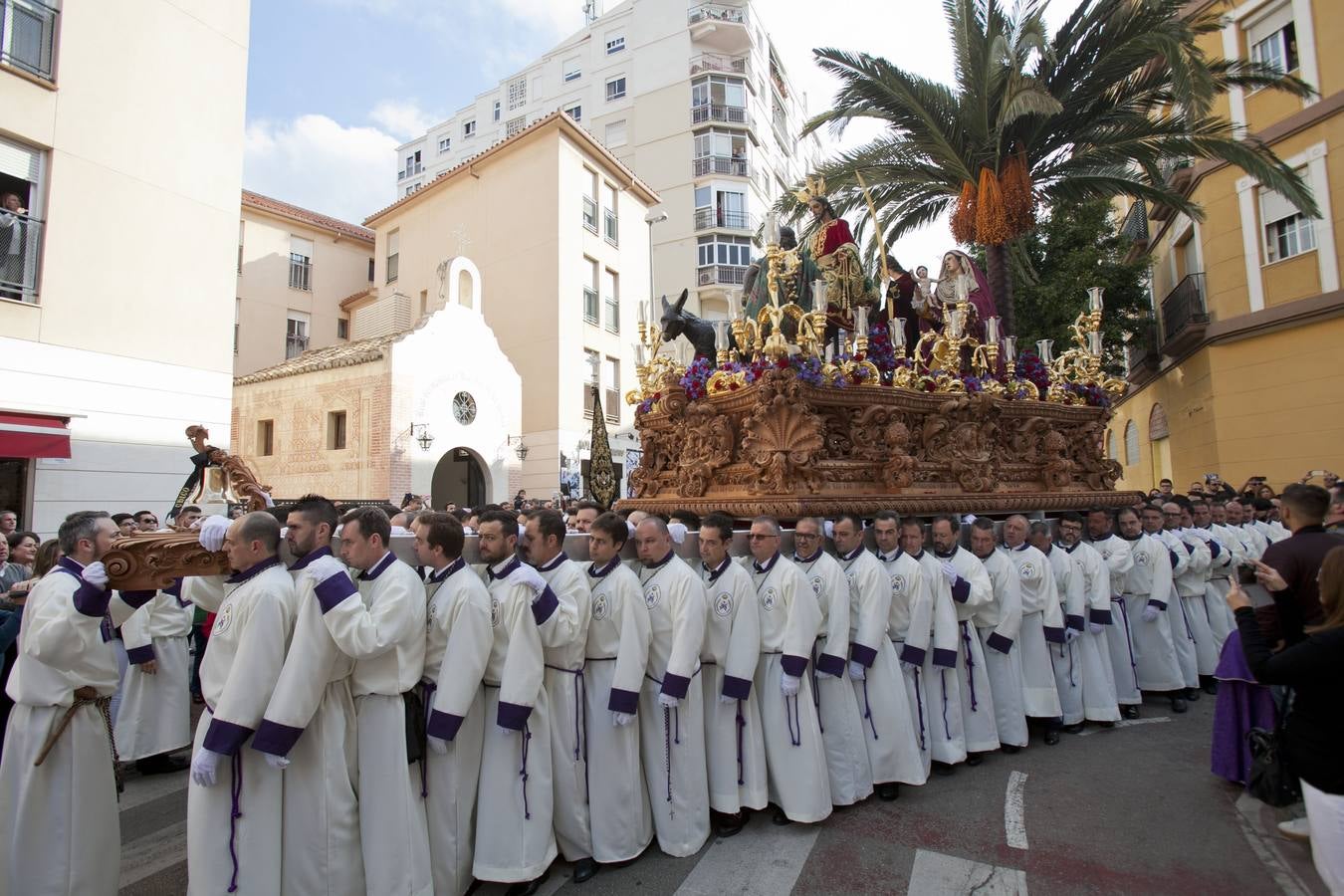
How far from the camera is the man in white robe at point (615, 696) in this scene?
4.15m

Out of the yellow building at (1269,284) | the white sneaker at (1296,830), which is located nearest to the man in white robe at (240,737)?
the white sneaker at (1296,830)

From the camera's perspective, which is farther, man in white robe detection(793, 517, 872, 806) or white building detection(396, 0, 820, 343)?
white building detection(396, 0, 820, 343)

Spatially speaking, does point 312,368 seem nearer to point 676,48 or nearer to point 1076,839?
point 1076,839

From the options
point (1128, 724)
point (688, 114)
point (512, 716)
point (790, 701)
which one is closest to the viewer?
point (512, 716)

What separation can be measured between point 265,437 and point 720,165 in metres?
21.3

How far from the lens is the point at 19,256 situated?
30.6 ft

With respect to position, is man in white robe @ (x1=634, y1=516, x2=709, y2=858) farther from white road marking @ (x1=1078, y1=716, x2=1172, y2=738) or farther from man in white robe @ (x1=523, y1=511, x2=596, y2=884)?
white road marking @ (x1=1078, y1=716, x2=1172, y2=738)

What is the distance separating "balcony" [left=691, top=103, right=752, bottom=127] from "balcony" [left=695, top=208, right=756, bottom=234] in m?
3.81

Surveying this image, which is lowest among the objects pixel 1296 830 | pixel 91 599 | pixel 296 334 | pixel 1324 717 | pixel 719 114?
pixel 1296 830

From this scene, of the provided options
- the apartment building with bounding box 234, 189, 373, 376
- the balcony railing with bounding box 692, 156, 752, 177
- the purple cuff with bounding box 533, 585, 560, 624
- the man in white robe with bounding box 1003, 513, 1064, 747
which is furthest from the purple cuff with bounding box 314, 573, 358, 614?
the balcony railing with bounding box 692, 156, 752, 177

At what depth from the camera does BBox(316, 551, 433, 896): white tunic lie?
3.46 meters

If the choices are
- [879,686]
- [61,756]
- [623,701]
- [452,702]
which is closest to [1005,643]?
[879,686]

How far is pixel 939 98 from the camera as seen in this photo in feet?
35.0

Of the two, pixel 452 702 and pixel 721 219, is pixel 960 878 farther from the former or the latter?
pixel 721 219
